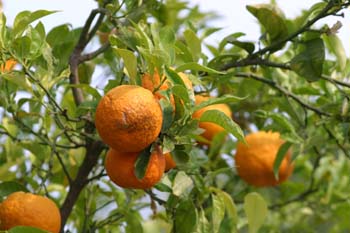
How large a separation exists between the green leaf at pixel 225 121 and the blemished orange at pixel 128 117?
8 cm

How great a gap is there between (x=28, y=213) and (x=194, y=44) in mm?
431

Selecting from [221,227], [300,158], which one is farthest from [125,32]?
[300,158]

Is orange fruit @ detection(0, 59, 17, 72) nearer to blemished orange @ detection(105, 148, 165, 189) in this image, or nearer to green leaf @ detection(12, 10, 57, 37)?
green leaf @ detection(12, 10, 57, 37)

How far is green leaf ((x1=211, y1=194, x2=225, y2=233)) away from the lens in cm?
130

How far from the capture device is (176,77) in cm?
109

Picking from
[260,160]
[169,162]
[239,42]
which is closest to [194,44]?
[239,42]

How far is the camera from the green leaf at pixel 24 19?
1164 mm

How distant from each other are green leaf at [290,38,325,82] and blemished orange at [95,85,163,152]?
454mm

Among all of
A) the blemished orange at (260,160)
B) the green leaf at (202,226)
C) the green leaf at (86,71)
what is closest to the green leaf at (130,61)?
the green leaf at (202,226)

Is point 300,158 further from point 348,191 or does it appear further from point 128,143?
point 128,143

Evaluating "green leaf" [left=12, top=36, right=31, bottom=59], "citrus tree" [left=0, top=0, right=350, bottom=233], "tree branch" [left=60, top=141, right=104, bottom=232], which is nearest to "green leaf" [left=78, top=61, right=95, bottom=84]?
"citrus tree" [left=0, top=0, right=350, bottom=233]

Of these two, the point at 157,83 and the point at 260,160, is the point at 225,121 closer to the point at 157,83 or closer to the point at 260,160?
the point at 157,83

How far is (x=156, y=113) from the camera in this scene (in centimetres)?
107

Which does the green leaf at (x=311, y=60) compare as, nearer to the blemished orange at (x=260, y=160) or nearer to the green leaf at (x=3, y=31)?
the blemished orange at (x=260, y=160)
